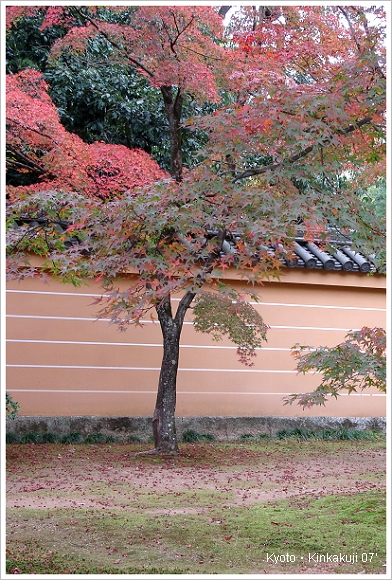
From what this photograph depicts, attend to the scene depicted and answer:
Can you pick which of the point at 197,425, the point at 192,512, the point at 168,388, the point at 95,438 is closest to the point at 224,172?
the point at 192,512

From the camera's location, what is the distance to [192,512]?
5.65 metres

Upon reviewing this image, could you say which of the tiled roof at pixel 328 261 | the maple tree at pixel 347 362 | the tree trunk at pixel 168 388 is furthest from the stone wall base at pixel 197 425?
the maple tree at pixel 347 362

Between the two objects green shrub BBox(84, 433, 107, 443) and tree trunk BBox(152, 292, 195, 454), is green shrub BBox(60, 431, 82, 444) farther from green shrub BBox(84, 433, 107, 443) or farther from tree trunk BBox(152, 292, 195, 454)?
tree trunk BBox(152, 292, 195, 454)

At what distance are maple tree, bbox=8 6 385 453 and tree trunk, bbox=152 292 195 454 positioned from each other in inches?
0.7

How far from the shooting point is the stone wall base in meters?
9.23

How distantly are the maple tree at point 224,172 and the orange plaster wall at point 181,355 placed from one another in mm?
1564

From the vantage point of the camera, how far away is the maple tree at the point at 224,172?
198 inches

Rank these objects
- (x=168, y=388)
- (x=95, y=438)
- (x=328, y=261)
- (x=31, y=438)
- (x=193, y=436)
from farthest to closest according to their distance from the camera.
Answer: (x=328, y=261) → (x=193, y=436) → (x=95, y=438) → (x=31, y=438) → (x=168, y=388)

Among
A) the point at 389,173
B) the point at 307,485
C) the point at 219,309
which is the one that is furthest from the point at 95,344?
the point at 389,173

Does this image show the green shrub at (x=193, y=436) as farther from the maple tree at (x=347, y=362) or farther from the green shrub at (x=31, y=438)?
the maple tree at (x=347, y=362)

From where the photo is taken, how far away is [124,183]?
27.1 ft

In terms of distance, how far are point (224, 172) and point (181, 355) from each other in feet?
15.6

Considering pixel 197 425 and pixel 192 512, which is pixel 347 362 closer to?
pixel 192 512


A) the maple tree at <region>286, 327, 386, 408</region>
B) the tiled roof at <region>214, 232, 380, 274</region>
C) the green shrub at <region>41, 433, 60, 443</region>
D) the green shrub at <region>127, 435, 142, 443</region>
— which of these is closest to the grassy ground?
the green shrub at <region>41, 433, 60, 443</region>
